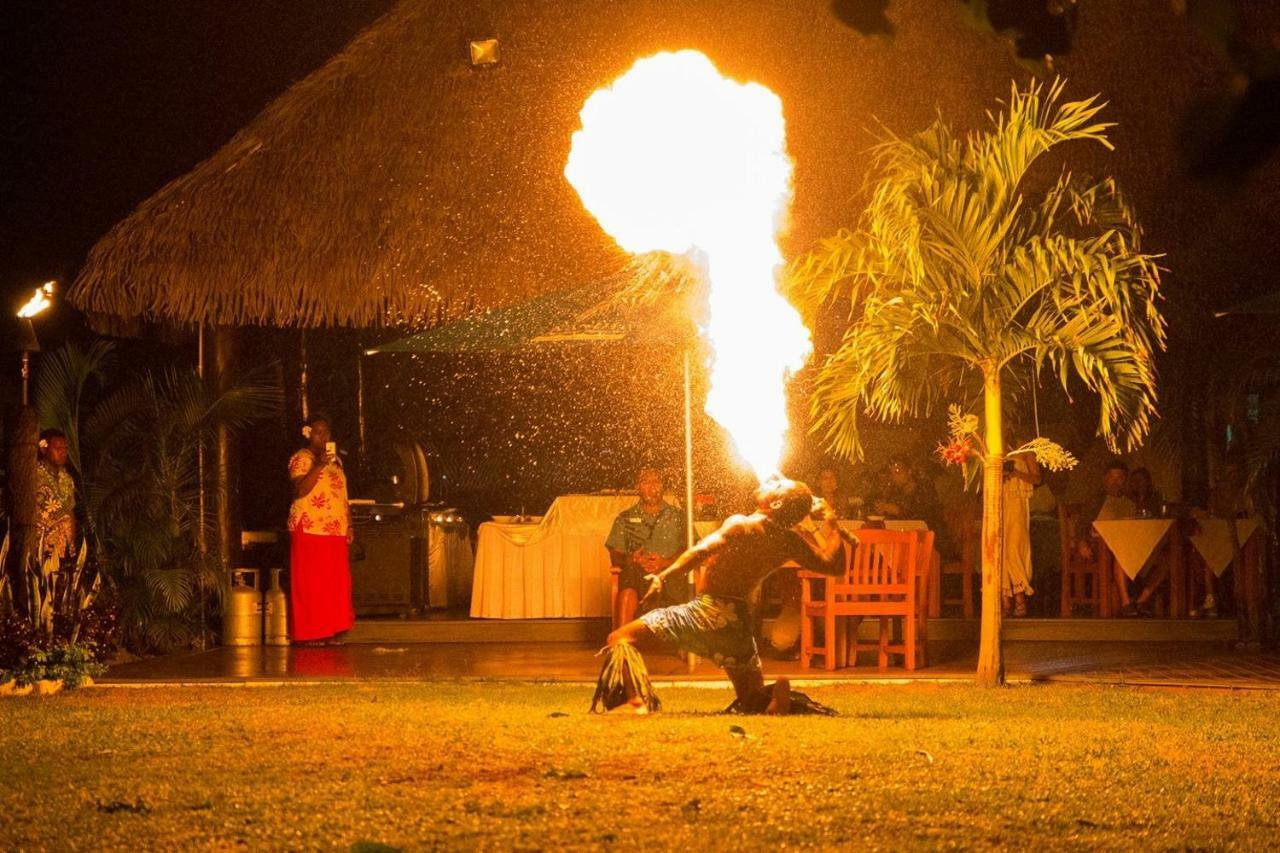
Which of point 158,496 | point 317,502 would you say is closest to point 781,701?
point 317,502

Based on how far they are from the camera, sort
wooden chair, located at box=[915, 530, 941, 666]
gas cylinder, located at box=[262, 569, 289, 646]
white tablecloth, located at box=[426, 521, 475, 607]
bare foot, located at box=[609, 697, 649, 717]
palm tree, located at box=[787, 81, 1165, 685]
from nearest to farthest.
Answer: bare foot, located at box=[609, 697, 649, 717] → palm tree, located at box=[787, 81, 1165, 685] → wooden chair, located at box=[915, 530, 941, 666] → gas cylinder, located at box=[262, 569, 289, 646] → white tablecloth, located at box=[426, 521, 475, 607]

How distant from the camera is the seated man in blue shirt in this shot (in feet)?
36.5

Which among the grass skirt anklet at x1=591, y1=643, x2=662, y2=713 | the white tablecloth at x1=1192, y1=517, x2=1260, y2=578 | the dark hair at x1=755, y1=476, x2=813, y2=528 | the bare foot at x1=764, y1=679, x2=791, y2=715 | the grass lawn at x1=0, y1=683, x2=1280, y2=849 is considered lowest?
the grass lawn at x1=0, y1=683, x2=1280, y2=849

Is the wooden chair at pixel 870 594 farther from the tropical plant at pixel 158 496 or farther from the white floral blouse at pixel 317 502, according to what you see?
the tropical plant at pixel 158 496

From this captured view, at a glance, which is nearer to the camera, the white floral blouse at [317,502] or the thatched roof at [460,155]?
the white floral blouse at [317,502]

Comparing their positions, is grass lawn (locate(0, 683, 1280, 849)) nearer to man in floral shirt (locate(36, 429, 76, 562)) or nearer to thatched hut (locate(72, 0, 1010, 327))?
man in floral shirt (locate(36, 429, 76, 562))

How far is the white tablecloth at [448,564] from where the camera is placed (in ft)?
45.1

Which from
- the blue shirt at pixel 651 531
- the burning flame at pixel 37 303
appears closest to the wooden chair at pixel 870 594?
the blue shirt at pixel 651 531

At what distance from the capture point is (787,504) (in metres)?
7.20

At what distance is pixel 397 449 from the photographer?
1420 cm

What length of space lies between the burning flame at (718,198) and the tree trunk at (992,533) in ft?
4.17

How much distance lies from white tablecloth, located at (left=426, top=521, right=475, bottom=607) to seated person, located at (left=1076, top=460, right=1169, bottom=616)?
5.44 m

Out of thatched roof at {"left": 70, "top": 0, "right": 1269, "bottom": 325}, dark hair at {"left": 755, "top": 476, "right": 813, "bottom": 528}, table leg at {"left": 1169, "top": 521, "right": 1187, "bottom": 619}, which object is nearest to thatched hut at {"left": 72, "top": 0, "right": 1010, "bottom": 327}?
thatched roof at {"left": 70, "top": 0, "right": 1269, "bottom": 325}

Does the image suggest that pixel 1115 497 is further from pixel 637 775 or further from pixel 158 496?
pixel 637 775
